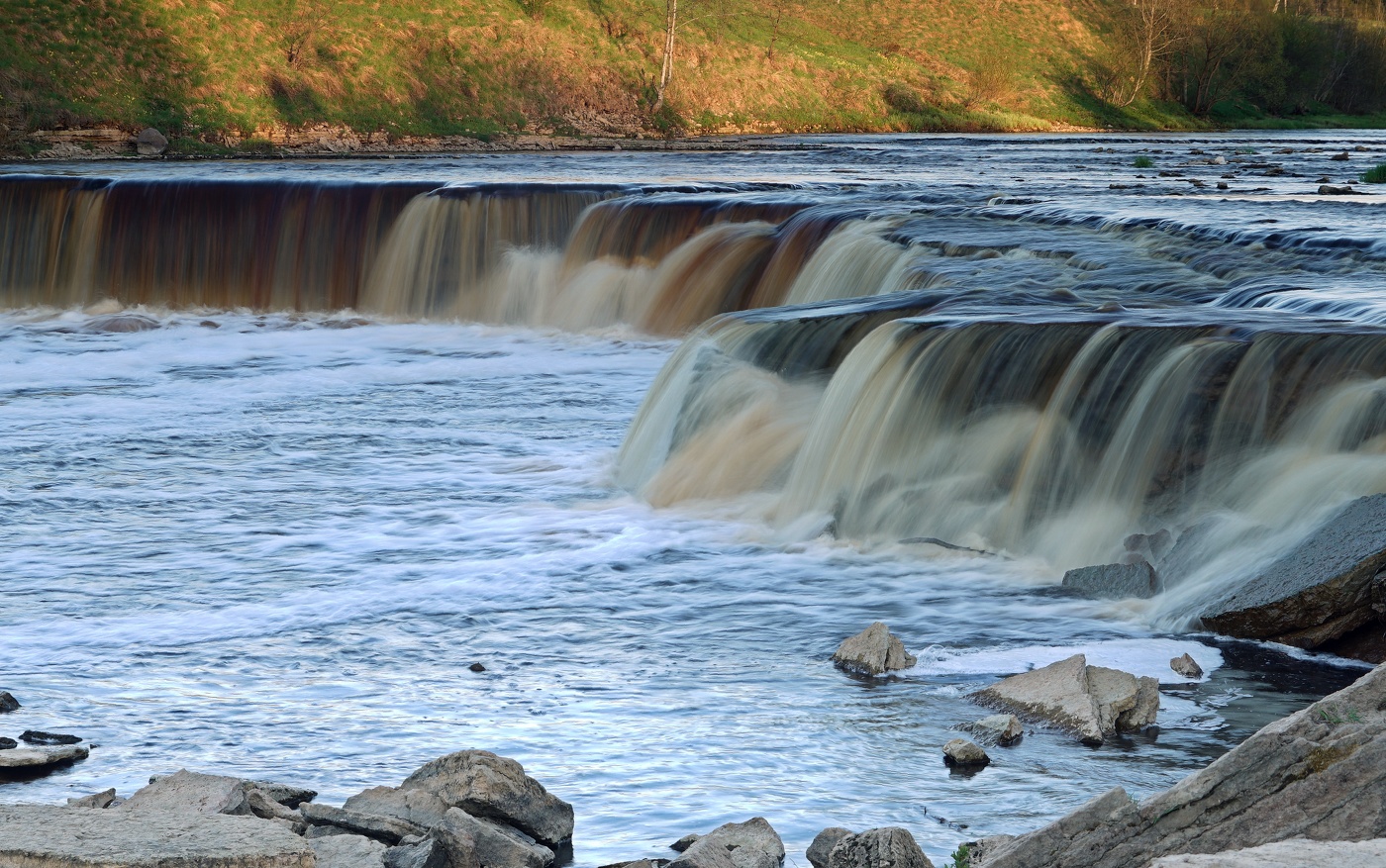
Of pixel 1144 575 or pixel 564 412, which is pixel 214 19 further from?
pixel 1144 575

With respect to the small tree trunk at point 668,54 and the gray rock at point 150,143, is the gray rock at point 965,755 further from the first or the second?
the small tree trunk at point 668,54

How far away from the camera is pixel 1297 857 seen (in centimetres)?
281

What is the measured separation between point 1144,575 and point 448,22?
53.5 metres

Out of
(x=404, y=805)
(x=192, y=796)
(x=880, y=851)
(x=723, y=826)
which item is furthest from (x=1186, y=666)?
(x=192, y=796)

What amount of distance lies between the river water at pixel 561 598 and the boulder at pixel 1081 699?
9 cm

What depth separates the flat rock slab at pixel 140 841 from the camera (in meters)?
3.47

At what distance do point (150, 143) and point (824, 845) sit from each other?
40876 millimetres

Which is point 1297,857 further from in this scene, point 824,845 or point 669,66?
point 669,66

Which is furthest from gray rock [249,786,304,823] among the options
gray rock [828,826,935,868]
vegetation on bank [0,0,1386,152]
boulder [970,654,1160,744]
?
vegetation on bank [0,0,1386,152]

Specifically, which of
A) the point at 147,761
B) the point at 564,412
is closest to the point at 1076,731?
the point at 147,761

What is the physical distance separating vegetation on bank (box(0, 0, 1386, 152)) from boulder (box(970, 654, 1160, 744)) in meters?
38.6

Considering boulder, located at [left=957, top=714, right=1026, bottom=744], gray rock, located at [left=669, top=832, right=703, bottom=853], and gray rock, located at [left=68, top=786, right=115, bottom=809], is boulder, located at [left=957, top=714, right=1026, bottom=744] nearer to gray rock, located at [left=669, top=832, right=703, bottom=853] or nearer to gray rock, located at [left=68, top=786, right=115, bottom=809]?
gray rock, located at [left=669, top=832, right=703, bottom=853]

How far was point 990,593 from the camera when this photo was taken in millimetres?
7691

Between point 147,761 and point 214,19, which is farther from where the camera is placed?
point 214,19
